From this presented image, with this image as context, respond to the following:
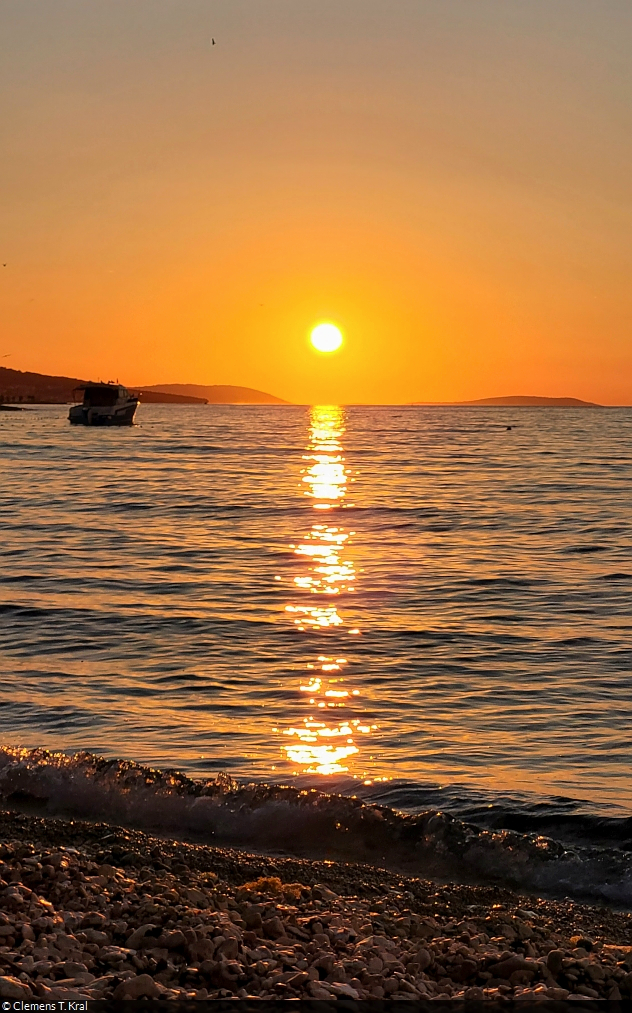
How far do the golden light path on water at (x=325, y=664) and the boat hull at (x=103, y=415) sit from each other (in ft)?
265

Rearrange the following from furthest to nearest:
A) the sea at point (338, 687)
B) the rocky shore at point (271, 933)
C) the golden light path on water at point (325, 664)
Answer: the golden light path on water at point (325, 664) < the sea at point (338, 687) < the rocky shore at point (271, 933)

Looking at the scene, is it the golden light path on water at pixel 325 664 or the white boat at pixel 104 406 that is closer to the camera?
the golden light path on water at pixel 325 664

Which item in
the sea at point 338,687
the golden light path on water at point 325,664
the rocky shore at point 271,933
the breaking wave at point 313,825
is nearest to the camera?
the rocky shore at point 271,933

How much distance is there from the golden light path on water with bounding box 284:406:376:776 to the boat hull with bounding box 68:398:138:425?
3174 inches

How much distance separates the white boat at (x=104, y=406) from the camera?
116 metres

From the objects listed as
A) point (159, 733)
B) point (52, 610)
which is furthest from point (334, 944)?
point (52, 610)

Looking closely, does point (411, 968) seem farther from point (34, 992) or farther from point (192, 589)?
point (192, 589)

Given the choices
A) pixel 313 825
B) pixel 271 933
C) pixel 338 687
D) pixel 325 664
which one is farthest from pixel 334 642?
pixel 271 933

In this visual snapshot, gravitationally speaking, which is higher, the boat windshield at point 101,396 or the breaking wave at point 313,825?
the boat windshield at point 101,396

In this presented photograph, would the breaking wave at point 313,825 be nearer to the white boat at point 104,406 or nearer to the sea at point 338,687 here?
the sea at point 338,687

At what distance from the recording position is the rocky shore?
5.54 meters

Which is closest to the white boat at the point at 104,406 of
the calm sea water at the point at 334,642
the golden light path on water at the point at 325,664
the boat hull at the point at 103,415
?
the boat hull at the point at 103,415

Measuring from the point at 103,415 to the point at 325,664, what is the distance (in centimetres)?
10500

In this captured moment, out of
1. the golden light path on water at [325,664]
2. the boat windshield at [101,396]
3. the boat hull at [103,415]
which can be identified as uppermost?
the boat windshield at [101,396]
